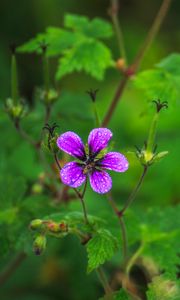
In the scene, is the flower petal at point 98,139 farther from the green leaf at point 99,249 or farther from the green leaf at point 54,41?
the green leaf at point 54,41

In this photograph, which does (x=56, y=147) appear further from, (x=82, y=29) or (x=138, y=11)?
(x=138, y=11)

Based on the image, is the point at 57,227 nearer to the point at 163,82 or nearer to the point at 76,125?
the point at 163,82

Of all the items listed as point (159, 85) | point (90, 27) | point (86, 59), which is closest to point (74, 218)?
point (159, 85)

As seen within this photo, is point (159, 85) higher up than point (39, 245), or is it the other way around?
point (159, 85)

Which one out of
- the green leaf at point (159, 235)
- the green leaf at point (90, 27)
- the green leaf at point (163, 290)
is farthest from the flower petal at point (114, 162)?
the green leaf at point (90, 27)

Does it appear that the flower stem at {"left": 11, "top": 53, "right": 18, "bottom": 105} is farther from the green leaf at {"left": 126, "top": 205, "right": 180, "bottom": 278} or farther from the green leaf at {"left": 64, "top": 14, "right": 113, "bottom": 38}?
the green leaf at {"left": 126, "top": 205, "right": 180, "bottom": 278}

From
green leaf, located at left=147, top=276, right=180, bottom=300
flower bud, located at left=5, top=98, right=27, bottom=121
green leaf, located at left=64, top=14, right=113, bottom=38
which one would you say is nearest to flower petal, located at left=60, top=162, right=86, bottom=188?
green leaf, located at left=147, top=276, right=180, bottom=300

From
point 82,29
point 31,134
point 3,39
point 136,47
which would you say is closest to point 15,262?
point 31,134
